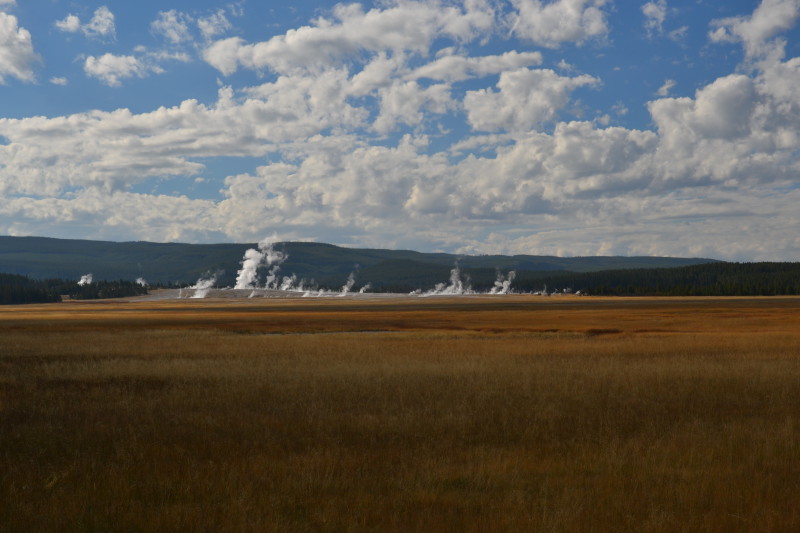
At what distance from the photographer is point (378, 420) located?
16.2 m

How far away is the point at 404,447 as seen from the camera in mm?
13734

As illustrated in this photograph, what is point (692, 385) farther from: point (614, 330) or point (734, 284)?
point (734, 284)

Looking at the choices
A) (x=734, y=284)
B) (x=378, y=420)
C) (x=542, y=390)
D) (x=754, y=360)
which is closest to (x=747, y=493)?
(x=378, y=420)

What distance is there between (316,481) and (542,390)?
11.5 meters

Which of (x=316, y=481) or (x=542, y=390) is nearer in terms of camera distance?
(x=316, y=481)

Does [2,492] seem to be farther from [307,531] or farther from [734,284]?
[734,284]

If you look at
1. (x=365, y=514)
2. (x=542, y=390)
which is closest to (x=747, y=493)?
(x=365, y=514)

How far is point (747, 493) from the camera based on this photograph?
416 inches

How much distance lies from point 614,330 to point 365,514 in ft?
166

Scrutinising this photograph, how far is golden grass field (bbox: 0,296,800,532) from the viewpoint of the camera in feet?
31.9

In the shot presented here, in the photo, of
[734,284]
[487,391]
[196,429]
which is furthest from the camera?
[734,284]

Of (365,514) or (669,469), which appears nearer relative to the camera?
(365,514)

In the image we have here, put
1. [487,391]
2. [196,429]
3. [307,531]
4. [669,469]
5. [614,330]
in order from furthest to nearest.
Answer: [614,330], [487,391], [196,429], [669,469], [307,531]

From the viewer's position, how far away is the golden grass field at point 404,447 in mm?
9719
